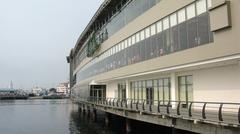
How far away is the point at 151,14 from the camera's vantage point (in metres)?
34.2

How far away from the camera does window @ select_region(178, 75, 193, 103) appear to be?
2944cm

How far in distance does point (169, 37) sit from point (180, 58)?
2537 millimetres

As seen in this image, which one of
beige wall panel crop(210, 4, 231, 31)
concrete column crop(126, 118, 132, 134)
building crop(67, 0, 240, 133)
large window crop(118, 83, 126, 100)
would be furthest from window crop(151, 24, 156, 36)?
large window crop(118, 83, 126, 100)

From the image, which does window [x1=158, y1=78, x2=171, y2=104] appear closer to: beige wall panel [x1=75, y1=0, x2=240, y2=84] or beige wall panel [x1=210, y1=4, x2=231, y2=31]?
beige wall panel [x1=75, y1=0, x2=240, y2=84]

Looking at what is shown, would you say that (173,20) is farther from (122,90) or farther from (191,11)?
(122,90)

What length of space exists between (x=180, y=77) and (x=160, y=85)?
4153mm

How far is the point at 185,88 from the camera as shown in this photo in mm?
30203

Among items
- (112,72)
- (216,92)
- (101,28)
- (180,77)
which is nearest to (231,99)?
(216,92)

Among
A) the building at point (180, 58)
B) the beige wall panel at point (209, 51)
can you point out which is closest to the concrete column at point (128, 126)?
the building at point (180, 58)

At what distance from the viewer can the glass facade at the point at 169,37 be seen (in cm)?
2564

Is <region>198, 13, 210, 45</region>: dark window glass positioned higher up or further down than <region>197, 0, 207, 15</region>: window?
further down

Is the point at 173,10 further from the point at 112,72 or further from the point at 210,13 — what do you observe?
the point at 112,72

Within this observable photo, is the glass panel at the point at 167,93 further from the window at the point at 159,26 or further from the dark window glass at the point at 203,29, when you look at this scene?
the dark window glass at the point at 203,29

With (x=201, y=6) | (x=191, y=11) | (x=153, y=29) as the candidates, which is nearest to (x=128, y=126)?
(x=153, y=29)
